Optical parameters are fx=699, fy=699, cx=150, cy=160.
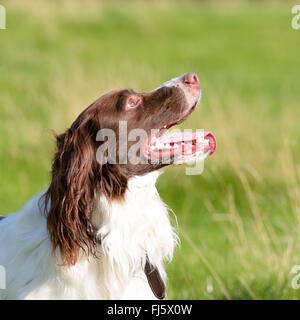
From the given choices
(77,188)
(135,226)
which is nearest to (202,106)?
(135,226)

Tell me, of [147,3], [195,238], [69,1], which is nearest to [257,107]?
[195,238]

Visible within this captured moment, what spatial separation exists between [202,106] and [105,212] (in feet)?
19.4

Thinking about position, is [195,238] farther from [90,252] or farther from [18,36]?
[18,36]

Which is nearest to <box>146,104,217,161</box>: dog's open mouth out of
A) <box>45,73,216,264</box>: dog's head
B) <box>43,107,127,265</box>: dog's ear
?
<box>45,73,216,264</box>: dog's head

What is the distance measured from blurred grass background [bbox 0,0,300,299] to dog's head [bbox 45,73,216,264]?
931mm

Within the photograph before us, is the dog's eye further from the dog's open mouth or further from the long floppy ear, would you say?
the long floppy ear

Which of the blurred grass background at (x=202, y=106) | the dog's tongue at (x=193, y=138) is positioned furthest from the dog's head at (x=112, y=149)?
the blurred grass background at (x=202, y=106)

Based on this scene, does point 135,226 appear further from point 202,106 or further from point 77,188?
point 202,106

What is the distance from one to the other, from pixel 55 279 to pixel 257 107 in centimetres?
844

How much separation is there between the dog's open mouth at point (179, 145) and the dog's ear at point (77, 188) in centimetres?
24

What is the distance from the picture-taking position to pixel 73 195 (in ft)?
11.8

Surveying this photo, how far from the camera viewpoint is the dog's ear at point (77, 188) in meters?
3.59

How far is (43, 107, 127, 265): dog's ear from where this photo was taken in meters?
3.59
